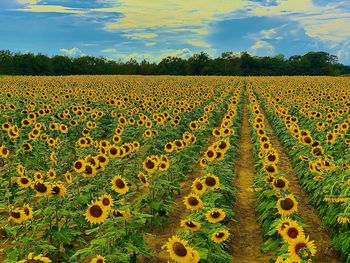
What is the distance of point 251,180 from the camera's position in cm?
1162

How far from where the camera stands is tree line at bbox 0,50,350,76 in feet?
317

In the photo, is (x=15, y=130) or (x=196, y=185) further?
(x=15, y=130)

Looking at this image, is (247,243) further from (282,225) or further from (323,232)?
(282,225)

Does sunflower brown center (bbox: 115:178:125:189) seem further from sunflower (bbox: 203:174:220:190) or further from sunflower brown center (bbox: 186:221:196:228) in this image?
sunflower brown center (bbox: 186:221:196:228)

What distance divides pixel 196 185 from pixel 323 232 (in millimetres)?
2672

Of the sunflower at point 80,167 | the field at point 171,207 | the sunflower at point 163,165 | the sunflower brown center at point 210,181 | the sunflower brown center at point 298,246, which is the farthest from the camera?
the sunflower at point 163,165

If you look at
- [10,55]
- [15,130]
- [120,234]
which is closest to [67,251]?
[120,234]

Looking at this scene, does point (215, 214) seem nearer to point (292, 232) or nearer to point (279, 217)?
point (292, 232)

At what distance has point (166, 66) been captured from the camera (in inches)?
3979

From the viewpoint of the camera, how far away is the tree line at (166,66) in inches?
3799

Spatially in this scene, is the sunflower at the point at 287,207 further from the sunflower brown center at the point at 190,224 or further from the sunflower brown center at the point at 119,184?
the sunflower brown center at the point at 119,184

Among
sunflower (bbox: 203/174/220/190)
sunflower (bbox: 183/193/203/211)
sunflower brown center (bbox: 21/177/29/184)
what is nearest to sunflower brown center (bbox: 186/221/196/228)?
sunflower (bbox: 183/193/203/211)

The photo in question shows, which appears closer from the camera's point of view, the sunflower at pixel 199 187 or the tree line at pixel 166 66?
the sunflower at pixel 199 187

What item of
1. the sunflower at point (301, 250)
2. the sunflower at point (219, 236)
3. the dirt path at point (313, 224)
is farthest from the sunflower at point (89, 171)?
the sunflower at point (301, 250)
